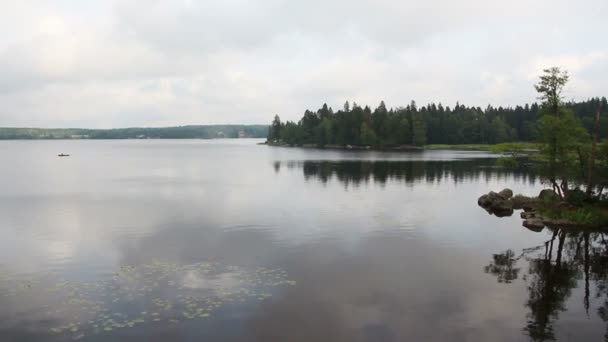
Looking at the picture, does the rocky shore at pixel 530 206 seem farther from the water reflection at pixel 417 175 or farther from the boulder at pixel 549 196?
the water reflection at pixel 417 175

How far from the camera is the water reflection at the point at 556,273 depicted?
22783mm

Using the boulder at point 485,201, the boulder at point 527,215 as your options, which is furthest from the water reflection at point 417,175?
the boulder at point 527,215

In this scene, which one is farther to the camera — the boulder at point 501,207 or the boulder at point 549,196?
the boulder at point 501,207

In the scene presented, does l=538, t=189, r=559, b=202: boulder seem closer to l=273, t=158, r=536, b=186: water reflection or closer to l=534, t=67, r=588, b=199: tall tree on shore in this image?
l=534, t=67, r=588, b=199: tall tree on shore

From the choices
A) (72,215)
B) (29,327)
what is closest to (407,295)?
(29,327)

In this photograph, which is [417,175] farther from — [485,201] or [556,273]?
[556,273]

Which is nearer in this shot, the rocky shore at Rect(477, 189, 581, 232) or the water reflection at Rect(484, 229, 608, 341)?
the water reflection at Rect(484, 229, 608, 341)

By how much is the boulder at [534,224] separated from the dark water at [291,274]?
108 centimetres

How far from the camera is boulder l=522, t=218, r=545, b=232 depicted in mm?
44697

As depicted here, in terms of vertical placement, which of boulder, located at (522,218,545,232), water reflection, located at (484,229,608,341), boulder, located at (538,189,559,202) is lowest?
water reflection, located at (484,229,608,341)

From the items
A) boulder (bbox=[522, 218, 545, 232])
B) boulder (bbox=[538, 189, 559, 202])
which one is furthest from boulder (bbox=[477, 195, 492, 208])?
boulder (bbox=[522, 218, 545, 232])

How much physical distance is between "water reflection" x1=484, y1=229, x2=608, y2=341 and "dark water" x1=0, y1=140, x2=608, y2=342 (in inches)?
4.8

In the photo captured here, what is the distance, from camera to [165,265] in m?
30.3

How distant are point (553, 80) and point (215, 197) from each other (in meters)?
41.7
